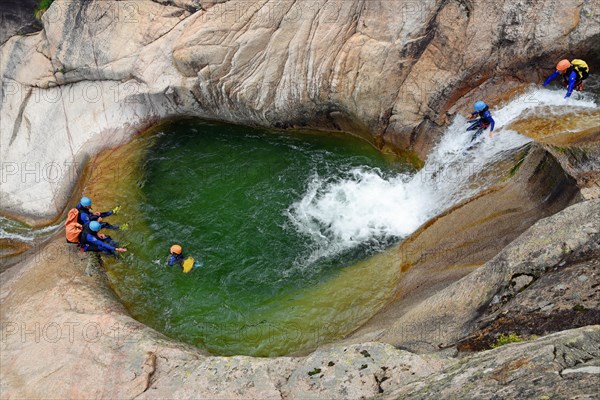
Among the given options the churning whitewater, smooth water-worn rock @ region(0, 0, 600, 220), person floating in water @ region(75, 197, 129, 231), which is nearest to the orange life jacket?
person floating in water @ region(75, 197, 129, 231)

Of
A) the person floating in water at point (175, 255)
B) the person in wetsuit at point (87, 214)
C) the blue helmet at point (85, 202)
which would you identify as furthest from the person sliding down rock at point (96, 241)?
the person floating in water at point (175, 255)

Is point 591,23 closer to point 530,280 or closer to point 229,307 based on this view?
→ point 530,280

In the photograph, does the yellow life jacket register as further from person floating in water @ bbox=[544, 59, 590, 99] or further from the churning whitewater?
the churning whitewater

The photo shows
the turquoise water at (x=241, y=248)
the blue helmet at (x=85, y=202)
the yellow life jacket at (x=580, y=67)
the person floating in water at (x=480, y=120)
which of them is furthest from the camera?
the blue helmet at (x=85, y=202)

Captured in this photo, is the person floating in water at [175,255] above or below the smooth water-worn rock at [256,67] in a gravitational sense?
below

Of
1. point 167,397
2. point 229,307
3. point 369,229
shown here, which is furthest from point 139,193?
point 167,397

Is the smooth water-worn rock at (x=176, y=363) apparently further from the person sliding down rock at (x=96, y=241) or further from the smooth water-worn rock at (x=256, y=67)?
the smooth water-worn rock at (x=256, y=67)

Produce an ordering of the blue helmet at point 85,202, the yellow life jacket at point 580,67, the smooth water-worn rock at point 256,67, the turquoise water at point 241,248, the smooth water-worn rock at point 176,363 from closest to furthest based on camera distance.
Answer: the smooth water-worn rock at point 176,363 < the turquoise water at point 241,248 < the yellow life jacket at point 580,67 < the blue helmet at point 85,202 < the smooth water-worn rock at point 256,67

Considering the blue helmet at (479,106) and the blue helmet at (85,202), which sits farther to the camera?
the blue helmet at (85,202)
